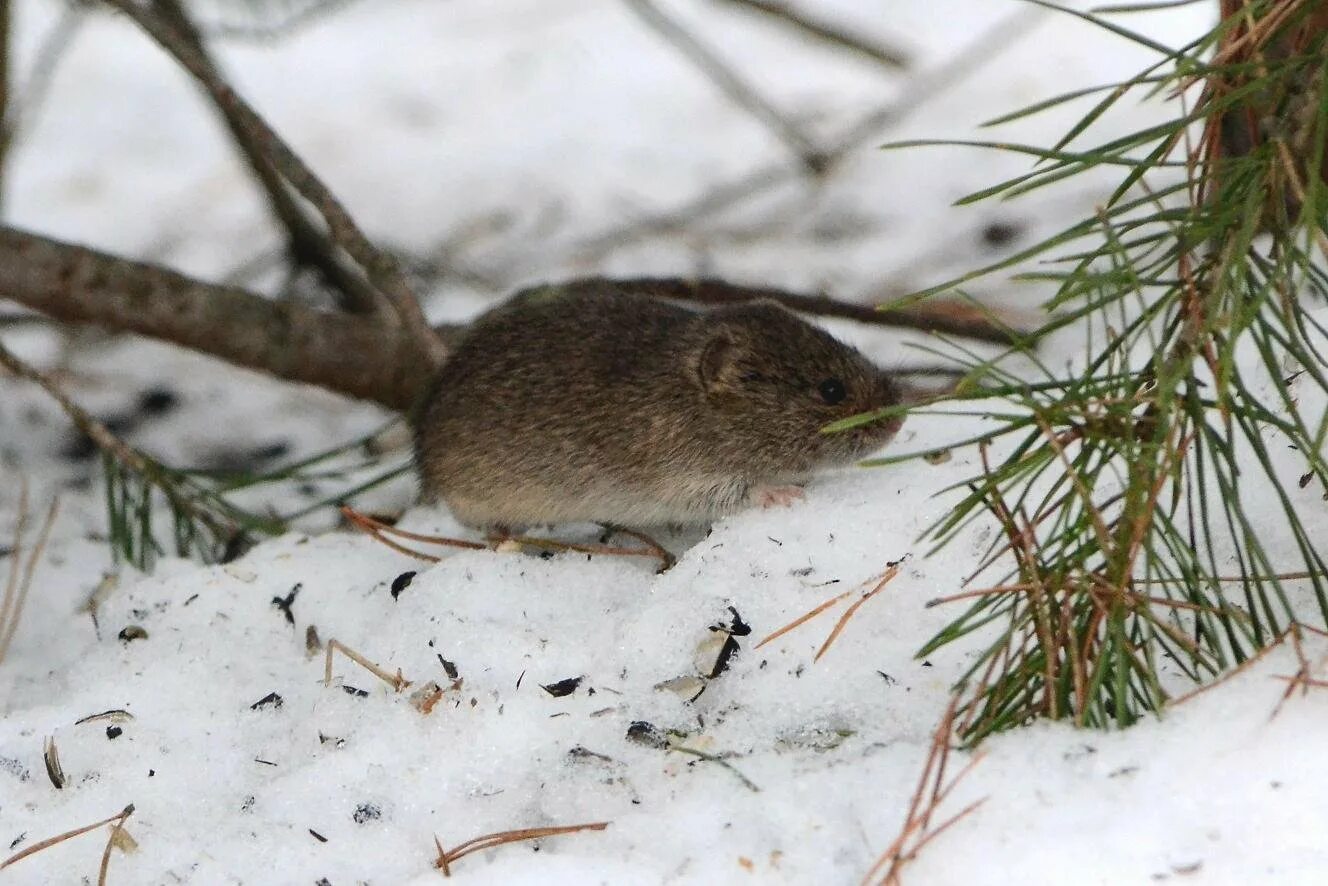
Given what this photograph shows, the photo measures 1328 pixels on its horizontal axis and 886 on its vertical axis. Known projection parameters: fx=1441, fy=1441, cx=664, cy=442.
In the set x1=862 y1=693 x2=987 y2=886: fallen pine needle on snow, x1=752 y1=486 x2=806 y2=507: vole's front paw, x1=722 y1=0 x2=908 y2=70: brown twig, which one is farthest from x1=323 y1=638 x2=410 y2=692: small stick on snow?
Result: x1=722 y1=0 x2=908 y2=70: brown twig

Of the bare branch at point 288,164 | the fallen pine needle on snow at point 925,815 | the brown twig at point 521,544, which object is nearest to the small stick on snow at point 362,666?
the brown twig at point 521,544

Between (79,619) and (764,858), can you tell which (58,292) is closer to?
(79,619)

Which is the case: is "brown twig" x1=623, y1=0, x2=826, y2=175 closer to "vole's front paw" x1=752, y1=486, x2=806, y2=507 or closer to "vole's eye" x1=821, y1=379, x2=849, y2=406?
"vole's eye" x1=821, y1=379, x2=849, y2=406

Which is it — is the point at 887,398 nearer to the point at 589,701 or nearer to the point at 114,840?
the point at 589,701

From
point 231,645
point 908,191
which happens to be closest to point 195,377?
point 231,645

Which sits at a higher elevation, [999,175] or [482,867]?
[999,175]

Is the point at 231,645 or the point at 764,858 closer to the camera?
the point at 764,858
